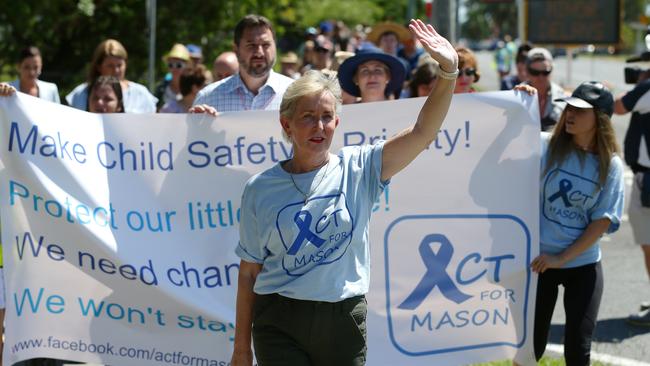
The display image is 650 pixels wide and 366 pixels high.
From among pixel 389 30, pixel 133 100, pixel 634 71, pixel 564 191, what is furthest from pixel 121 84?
pixel 389 30

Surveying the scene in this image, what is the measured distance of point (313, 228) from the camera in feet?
11.9

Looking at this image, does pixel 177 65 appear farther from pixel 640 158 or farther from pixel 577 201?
pixel 577 201

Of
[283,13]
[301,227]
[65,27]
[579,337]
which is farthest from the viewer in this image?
[283,13]

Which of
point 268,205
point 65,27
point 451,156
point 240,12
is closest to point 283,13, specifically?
point 240,12

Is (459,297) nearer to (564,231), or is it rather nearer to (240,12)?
(564,231)

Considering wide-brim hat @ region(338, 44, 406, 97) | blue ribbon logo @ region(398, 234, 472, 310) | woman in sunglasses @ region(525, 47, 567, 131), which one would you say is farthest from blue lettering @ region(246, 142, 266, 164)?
woman in sunglasses @ region(525, 47, 567, 131)

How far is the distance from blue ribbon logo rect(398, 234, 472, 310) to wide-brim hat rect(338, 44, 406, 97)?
1410mm

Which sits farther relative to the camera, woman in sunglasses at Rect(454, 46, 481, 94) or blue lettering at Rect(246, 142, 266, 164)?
woman in sunglasses at Rect(454, 46, 481, 94)

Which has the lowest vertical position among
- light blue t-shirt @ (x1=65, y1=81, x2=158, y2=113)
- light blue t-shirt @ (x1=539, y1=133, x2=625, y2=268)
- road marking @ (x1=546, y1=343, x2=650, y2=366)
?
road marking @ (x1=546, y1=343, x2=650, y2=366)

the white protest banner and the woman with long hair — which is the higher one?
the woman with long hair

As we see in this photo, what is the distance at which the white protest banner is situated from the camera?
16.5ft

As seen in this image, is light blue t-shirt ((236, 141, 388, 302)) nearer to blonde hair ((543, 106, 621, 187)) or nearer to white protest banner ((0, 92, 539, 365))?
white protest banner ((0, 92, 539, 365))

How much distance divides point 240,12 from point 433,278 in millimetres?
10898

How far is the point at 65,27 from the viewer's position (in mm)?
14953
